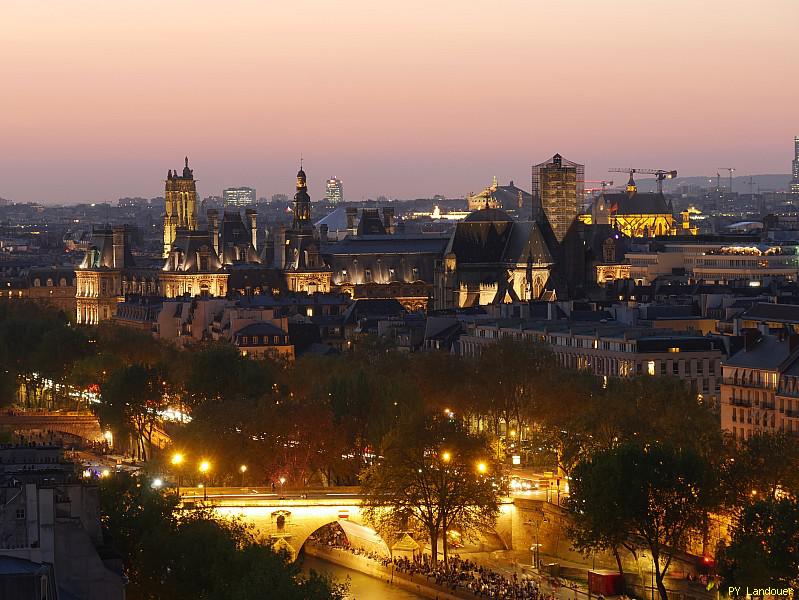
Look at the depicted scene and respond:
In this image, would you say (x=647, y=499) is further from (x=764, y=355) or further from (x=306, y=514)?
(x=764, y=355)

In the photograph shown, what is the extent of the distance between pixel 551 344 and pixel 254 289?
239 ft

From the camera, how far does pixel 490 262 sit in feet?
605

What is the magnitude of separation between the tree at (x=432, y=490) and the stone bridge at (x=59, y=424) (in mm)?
39547

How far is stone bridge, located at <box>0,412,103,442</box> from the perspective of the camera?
126 meters

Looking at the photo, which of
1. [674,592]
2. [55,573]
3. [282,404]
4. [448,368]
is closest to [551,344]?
[448,368]

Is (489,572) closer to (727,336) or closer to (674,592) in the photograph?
(674,592)

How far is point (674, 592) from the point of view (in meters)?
76.3

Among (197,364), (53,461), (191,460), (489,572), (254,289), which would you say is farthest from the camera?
(254,289)

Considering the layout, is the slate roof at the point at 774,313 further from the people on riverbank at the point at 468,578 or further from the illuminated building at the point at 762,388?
the people on riverbank at the point at 468,578

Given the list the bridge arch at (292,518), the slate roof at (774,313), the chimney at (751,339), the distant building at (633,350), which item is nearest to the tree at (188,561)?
the bridge arch at (292,518)

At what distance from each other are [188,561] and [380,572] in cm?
2333

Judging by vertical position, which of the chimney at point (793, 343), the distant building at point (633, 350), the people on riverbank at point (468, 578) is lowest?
the people on riverbank at point (468, 578)

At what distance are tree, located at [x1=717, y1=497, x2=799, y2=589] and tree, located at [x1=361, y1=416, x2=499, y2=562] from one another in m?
17.2

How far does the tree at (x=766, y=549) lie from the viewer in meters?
66.8
